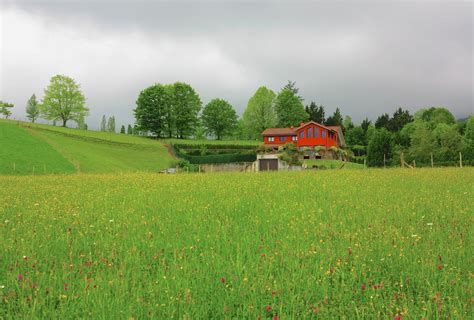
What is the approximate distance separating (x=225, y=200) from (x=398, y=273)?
7.26m

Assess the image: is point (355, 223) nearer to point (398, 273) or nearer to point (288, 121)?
point (398, 273)

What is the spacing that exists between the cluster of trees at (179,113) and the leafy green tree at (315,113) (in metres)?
23.1

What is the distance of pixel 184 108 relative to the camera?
93.4 m

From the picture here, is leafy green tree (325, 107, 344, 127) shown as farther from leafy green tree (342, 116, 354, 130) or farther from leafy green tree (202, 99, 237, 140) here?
leafy green tree (202, 99, 237, 140)

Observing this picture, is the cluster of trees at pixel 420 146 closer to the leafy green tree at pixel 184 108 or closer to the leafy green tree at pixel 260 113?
the leafy green tree at pixel 260 113

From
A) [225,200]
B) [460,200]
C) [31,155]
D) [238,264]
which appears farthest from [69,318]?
[31,155]

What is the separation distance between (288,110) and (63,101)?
62.9 meters

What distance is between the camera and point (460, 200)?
37.0ft

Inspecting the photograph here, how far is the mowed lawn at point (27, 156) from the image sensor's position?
37.5m

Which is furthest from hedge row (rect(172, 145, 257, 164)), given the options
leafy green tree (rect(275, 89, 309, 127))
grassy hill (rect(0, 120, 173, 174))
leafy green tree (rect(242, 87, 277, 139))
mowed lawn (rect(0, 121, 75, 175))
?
leafy green tree (rect(275, 89, 309, 127))

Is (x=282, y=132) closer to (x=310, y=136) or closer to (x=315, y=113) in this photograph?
(x=310, y=136)

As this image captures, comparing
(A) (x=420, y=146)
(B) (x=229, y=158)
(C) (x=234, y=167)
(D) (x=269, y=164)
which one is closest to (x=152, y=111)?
(B) (x=229, y=158)

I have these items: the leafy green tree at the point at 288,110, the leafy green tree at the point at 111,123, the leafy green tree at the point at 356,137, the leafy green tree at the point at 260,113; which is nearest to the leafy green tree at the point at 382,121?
the leafy green tree at the point at 356,137

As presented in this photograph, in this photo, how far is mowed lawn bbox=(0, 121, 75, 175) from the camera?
123 feet
